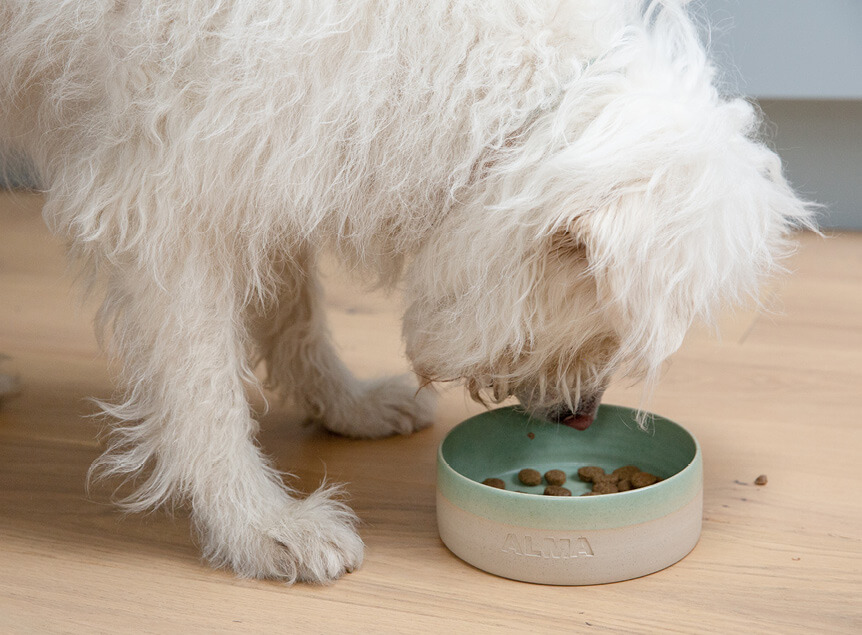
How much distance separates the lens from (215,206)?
1.10m

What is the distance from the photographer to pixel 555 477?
137 cm

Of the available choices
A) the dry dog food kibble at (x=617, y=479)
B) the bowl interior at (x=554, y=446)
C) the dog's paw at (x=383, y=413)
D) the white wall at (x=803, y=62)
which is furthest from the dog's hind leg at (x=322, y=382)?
the white wall at (x=803, y=62)

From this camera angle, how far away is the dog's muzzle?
1.24 metres

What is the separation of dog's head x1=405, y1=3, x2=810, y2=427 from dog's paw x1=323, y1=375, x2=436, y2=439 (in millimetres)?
442

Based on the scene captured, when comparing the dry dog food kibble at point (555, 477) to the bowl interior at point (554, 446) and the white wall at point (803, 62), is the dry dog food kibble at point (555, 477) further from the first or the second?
the white wall at point (803, 62)

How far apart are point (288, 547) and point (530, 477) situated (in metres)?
0.36

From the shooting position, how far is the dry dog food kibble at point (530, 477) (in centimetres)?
137

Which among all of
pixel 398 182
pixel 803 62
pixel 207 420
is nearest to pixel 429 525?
pixel 207 420

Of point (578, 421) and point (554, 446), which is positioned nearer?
point (578, 421)

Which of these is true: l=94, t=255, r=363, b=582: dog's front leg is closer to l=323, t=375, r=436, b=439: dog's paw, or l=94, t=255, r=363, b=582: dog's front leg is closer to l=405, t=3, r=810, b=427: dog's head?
l=405, t=3, r=810, b=427: dog's head

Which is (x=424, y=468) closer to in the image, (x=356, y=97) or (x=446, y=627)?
(x=446, y=627)

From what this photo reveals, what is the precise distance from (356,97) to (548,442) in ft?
2.03

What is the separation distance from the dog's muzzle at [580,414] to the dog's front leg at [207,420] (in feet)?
0.95

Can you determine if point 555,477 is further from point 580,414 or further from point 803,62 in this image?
point 803,62
